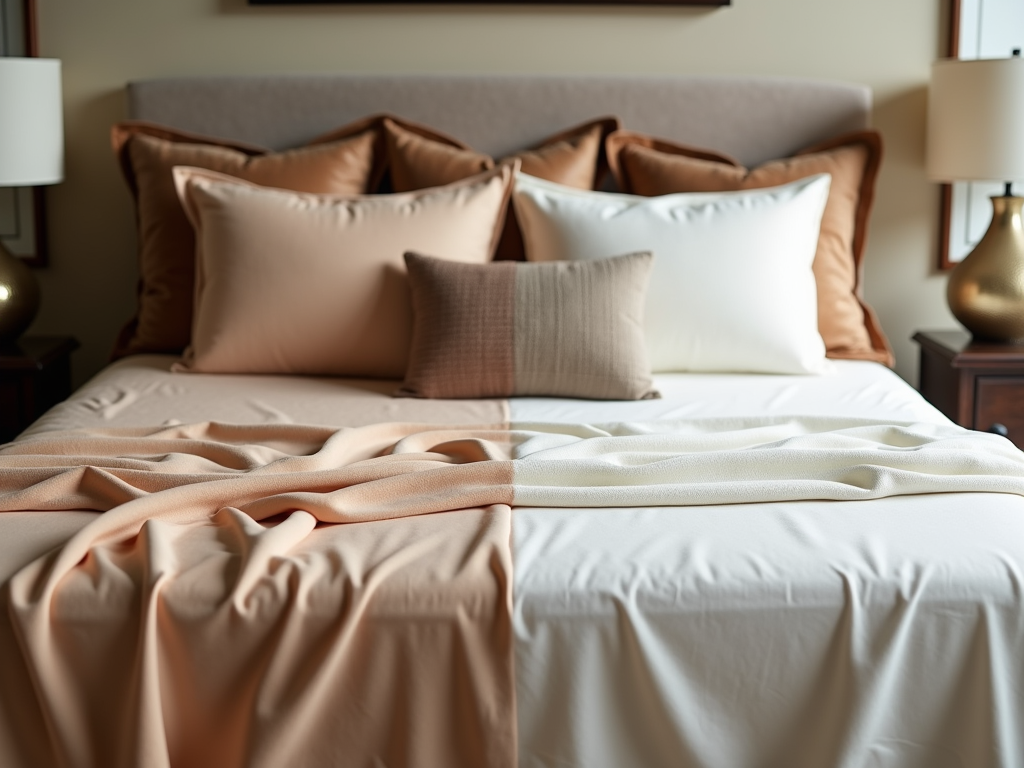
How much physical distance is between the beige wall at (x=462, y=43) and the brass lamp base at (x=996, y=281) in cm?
50

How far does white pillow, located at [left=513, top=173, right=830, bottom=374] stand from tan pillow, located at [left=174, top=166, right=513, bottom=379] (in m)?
0.35

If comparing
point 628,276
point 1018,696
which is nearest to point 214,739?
point 1018,696

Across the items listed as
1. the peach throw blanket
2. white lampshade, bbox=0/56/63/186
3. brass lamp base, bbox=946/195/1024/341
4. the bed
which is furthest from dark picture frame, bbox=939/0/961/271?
white lampshade, bbox=0/56/63/186

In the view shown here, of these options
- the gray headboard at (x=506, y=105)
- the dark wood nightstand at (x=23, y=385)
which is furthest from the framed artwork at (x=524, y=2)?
the dark wood nightstand at (x=23, y=385)

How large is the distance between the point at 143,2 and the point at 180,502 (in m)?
2.11

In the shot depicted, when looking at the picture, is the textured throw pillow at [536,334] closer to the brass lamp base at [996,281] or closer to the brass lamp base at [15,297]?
the brass lamp base at [996,281]

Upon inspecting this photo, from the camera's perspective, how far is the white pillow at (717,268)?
9.15 ft

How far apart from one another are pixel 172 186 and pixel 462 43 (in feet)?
3.18

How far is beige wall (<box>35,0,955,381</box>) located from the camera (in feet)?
11.2

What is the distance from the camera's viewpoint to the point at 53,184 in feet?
11.3

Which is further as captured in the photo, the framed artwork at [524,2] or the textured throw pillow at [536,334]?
the framed artwork at [524,2]

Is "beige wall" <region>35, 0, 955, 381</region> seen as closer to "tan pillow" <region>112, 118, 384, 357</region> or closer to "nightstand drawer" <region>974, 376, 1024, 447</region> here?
"tan pillow" <region>112, 118, 384, 357</region>

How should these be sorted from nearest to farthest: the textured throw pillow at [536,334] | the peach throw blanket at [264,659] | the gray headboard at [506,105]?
the peach throw blanket at [264,659]
the textured throw pillow at [536,334]
the gray headboard at [506,105]

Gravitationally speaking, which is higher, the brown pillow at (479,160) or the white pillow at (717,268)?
the brown pillow at (479,160)
